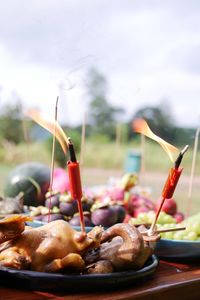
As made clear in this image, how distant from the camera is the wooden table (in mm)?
1095

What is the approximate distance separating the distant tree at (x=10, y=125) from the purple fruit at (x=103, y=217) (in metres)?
12.5

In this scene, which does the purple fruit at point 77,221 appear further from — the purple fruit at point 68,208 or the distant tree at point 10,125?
the distant tree at point 10,125

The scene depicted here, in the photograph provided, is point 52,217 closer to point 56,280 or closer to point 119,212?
point 119,212

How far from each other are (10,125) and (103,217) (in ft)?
43.3

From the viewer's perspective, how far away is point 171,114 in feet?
54.1

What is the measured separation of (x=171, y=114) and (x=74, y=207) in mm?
15021

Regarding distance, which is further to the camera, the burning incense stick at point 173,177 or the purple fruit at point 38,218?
the purple fruit at point 38,218

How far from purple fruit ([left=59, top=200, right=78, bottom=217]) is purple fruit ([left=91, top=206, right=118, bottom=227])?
8 centimetres

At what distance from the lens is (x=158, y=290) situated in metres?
1.19

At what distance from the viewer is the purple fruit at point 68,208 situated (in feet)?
5.57

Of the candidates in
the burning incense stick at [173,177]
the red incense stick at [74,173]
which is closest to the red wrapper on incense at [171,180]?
the burning incense stick at [173,177]

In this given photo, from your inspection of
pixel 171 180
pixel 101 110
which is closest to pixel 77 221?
pixel 171 180

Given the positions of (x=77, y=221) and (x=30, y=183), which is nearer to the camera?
(x=77, y=221)

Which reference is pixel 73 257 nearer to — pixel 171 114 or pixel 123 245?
pixel 123 245
